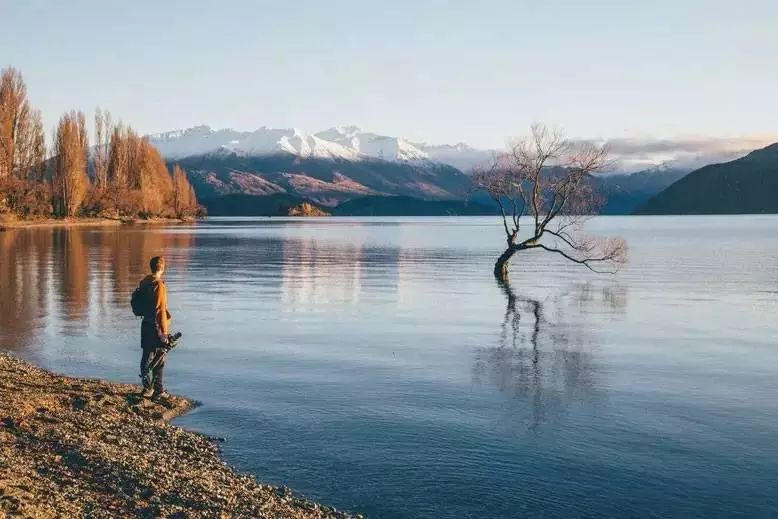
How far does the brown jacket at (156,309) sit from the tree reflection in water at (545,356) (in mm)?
7889

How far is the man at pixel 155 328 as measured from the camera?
15984 mm

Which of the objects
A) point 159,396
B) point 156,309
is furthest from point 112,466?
point 156,309

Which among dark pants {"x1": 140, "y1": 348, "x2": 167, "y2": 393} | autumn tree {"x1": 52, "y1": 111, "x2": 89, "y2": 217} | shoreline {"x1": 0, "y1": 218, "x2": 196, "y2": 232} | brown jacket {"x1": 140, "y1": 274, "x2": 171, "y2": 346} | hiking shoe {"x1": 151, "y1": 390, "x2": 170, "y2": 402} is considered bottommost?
hiking shoe {"x1": 151, "y1": 390, "x2": 170, "y2": 402}

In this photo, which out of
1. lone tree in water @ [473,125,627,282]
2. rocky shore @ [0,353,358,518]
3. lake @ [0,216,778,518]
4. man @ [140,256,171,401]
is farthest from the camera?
lone tree in water @ [473,125,627,282]

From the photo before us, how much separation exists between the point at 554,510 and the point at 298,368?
10789 millimetres

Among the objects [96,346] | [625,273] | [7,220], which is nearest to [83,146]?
[7,220]

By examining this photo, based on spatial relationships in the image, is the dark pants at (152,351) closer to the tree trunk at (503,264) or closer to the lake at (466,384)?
the lake at (466,384)

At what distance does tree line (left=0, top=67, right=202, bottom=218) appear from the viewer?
129500 mm

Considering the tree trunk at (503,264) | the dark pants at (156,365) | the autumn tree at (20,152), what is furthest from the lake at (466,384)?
the autumn tree at (20,152)

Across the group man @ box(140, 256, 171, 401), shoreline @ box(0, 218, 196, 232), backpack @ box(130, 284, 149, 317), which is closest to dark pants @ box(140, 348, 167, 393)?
man @ box(140, 256, 171, 401)

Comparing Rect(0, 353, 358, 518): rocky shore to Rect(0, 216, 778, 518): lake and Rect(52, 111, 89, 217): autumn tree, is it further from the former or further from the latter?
Rect(52, 111, 89, 217): autumn tree

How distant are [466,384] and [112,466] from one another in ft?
31.4

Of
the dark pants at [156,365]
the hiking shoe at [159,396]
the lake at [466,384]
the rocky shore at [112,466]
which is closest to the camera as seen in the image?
the rocky shore at [112,466]

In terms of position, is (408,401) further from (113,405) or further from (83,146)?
(83,146)
